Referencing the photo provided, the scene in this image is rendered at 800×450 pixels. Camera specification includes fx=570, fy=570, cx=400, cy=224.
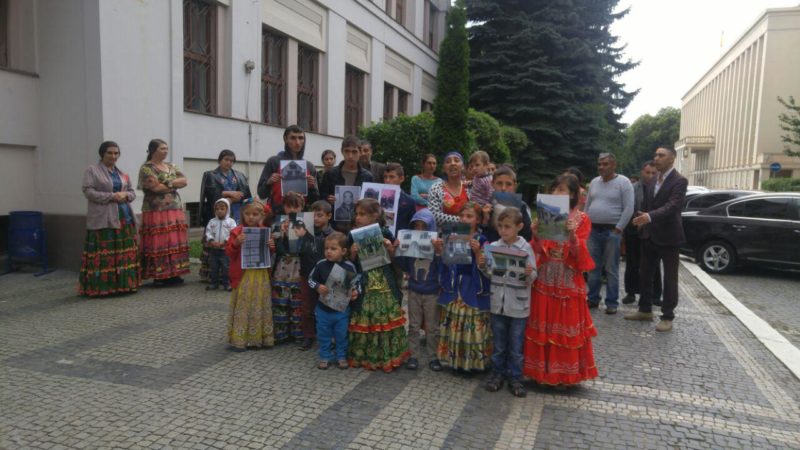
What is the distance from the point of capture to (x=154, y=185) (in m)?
7.69

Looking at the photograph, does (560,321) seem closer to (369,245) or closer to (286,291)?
(369,245)

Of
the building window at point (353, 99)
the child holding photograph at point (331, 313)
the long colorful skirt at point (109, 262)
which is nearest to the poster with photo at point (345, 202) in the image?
the child holding photograph at point (331, 313)

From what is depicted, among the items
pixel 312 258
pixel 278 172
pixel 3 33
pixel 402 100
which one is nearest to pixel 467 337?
pixel 312 258

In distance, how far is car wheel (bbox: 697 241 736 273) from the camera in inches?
444

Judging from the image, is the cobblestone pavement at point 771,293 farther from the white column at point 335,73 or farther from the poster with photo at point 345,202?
the white column at point 335,73

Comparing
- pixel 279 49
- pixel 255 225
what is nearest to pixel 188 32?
pixel 279 49

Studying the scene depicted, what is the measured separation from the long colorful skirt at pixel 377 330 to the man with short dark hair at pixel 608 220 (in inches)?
144

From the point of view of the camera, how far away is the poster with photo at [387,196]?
5305mm

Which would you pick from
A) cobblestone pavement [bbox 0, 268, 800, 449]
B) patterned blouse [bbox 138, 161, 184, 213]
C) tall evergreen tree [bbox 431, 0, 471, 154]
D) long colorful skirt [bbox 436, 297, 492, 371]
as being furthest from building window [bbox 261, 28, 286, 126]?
long colorful skirt [bbox 436, 297, 492, 371]

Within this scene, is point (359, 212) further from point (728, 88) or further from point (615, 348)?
point (728, 88)

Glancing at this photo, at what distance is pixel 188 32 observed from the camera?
11344 millimetres

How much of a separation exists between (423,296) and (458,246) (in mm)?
609

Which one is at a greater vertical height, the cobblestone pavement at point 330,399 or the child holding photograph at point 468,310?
the child holding photograph at point 468,310

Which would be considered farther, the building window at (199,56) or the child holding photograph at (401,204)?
the building window at (199,56)
